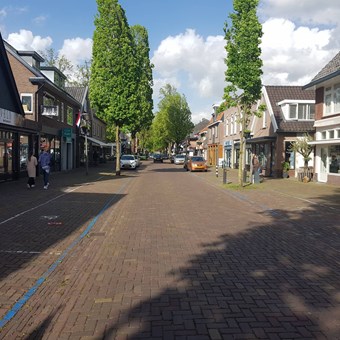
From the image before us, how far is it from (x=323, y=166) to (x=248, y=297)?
67.6ft

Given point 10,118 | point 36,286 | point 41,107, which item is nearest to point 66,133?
point 41,107

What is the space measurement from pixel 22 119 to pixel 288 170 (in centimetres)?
1706

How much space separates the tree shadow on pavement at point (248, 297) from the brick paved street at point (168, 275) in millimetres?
12

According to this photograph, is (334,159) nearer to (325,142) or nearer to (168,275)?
(325,142)

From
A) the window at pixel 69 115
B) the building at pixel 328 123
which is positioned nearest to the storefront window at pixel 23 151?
the window at pixel 69 115

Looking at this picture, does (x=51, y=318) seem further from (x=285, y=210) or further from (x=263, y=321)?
(x=285, y=210)

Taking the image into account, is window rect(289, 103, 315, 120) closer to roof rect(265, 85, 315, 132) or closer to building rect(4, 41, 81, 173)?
roof rect(265, 85, 315, 132)

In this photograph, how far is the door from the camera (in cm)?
2317

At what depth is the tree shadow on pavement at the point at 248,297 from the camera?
3904 millimetres

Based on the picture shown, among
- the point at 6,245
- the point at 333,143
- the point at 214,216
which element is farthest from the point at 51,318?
the point at 333,143

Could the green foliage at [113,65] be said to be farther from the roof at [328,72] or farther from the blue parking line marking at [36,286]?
the blue parking line marking at [36,286]

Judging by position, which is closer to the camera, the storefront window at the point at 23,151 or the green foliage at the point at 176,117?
the storefront window at the point at 23,151

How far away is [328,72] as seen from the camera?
2195 centimetres

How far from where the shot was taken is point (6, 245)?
726 centimetres
